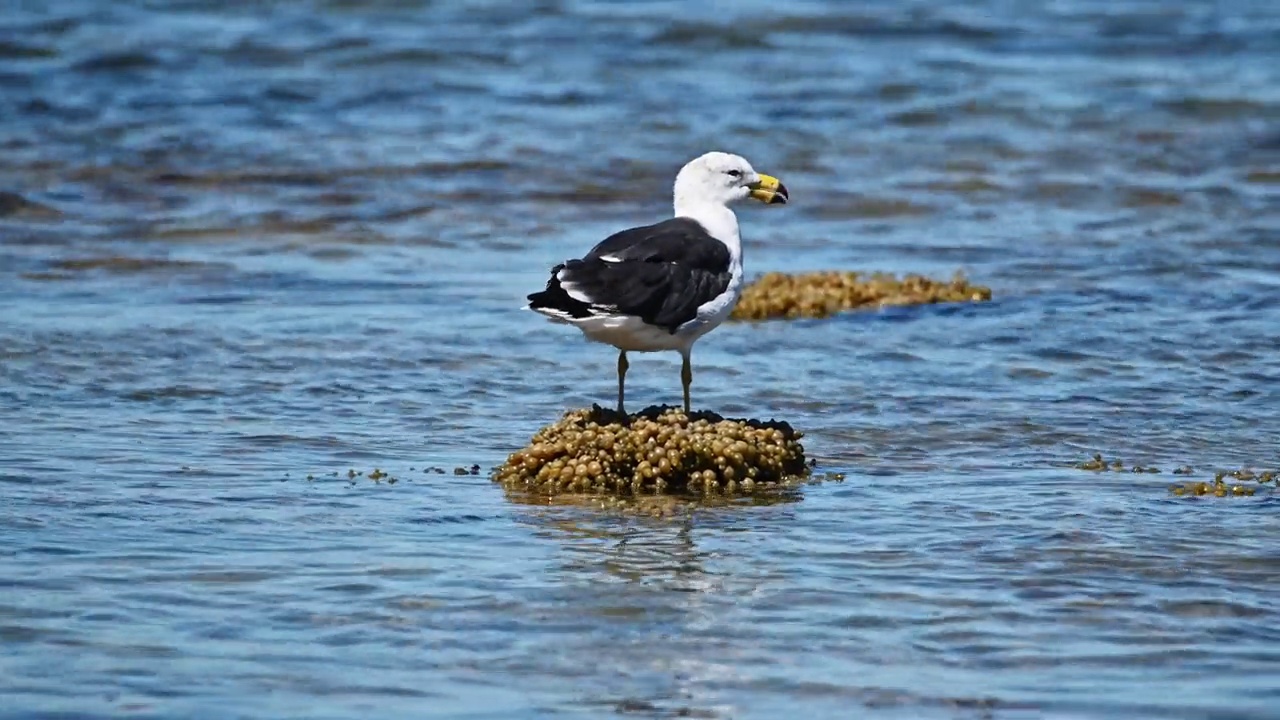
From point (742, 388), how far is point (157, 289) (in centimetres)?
451

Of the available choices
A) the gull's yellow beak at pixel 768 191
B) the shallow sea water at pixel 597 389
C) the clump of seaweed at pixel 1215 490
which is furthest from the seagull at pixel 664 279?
the clump of seaweed at pixel 1215 490

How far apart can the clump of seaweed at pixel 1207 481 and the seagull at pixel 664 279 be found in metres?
1.77

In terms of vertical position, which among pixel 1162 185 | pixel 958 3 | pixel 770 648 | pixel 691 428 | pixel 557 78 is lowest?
pixel 770 648

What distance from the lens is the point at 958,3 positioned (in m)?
30.3

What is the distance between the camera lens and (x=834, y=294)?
41.3 ft

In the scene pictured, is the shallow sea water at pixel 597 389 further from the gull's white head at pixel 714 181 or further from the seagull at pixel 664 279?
the gull's white head at pixel 714 181

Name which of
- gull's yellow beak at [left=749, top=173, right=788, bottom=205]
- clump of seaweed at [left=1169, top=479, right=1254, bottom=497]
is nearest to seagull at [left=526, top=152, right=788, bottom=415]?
gull's yellow beak at [left=749, top=173, right=788, bottom=205]

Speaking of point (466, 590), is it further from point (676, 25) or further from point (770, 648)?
point (676, 25)

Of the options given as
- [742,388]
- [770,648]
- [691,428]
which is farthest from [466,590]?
[742,388]

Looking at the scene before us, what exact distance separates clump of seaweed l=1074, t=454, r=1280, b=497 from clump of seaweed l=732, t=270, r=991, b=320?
12.3 ft

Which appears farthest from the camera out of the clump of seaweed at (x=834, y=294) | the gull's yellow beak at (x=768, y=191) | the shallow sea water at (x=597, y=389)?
the clump of seaweed at (x=834, y=294)

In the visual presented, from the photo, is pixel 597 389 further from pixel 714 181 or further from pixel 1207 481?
pixel 1207 481

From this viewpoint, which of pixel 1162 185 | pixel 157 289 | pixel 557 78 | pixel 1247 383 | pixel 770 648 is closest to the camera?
pixel 770 648

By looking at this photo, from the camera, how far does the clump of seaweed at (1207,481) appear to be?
8.10 metres
